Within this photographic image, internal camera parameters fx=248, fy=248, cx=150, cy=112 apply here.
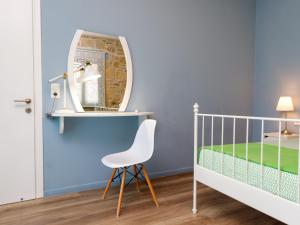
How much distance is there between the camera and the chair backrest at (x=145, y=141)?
89.3 inches

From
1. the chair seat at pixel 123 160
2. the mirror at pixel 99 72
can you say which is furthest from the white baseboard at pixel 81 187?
the mirror at pixel 99 72

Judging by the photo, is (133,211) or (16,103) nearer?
(133,211)

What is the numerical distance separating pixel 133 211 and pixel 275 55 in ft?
9.48

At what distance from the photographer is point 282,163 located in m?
1.50

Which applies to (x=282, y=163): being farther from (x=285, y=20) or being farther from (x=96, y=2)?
(x=285, y=20)

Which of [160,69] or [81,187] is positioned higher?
[160,69]

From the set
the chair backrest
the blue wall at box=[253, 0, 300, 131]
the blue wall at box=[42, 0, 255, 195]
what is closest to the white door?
the blue wall at box=[42, 0, 255, 195]

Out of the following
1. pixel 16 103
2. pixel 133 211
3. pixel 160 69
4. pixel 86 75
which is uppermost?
pixel 160 69

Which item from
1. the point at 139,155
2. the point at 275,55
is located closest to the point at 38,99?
the point at 139,155

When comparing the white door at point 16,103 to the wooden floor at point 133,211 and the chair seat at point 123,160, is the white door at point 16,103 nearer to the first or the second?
the wooden floor at point 133,211

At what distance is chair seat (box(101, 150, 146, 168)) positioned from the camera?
2.03 m

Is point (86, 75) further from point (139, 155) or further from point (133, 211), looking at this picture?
point (133, 211)

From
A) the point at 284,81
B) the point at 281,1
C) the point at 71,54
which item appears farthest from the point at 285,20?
the point at 71,54

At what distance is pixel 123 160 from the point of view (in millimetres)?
2191
